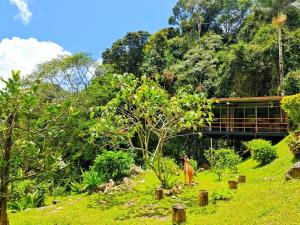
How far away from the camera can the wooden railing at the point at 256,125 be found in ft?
79.0

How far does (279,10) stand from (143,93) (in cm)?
2221

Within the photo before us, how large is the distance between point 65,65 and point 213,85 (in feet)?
47.1

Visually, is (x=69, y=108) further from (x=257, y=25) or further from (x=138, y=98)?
(x=257, y=25)

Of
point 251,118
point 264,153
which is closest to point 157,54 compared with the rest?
point 251,118

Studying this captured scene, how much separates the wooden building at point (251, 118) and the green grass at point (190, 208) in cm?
896

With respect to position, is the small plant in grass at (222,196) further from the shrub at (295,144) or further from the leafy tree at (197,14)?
the leafy tree at (197,14)

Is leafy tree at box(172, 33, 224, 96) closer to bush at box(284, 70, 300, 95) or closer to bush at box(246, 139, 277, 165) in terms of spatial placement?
bush at box(284, 70, 300, 95)

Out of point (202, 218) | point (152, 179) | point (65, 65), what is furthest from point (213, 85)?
point (202, 218)

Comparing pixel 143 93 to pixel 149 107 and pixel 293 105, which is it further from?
pixel 293 105

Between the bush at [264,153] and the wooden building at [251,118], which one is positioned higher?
the wooden building at [251,118]

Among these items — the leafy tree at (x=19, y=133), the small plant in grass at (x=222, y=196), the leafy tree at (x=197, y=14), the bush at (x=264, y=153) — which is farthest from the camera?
the leafy tree at (x=197, y=14)

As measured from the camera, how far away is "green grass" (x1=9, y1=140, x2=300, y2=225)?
833 cm

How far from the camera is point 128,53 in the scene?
40875mm

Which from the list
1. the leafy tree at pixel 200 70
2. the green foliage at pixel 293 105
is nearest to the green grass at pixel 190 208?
the green foliage at pixel 293 105
